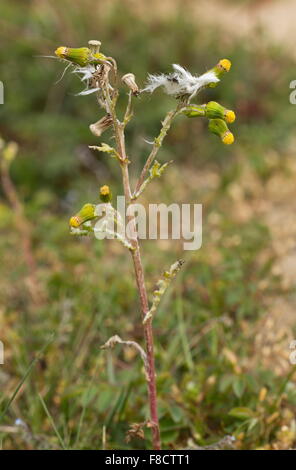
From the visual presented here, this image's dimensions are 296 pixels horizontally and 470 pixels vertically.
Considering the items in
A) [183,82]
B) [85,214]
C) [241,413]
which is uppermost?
[183,82]

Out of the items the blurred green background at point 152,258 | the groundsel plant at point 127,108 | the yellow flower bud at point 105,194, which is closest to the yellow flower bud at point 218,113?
the groundsel plant at point 127,108

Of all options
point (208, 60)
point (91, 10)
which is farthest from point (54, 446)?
point (91, 10)

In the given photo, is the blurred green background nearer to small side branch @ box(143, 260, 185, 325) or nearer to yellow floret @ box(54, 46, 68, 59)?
small side branch @ box(143, 260, 185, 325)

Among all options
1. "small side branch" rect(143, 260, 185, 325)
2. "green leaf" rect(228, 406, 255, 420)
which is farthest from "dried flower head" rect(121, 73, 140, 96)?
"green leaf" rect(228, 406, 255, 420)

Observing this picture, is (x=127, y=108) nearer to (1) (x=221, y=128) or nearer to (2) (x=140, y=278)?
(1) (x=221, y=128)

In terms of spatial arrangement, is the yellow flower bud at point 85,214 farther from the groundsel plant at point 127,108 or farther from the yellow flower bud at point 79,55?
the yellow flower bud at point 79,55

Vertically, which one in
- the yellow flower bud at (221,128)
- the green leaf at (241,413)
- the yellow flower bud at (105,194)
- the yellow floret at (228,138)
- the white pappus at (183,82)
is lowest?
the green leaf at (241,413)

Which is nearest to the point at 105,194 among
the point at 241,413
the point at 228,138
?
the point at 228,138

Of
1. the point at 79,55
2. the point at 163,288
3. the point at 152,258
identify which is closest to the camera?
the point at 79,55

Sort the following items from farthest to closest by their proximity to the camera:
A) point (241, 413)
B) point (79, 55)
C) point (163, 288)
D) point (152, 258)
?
1. point (152, 258)
2. point (241, 413)
3. point (163, 288)
4. point (79, 55)
